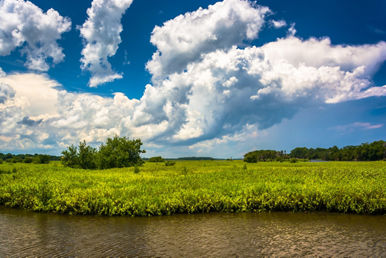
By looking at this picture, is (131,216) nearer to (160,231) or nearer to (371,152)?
(160,231)

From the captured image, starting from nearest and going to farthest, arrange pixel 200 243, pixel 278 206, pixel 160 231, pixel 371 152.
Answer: pixel 200 243
pixel 160 231
pixel 278 206
pixel 371 152

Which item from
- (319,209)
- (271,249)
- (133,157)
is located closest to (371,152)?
(133,157)

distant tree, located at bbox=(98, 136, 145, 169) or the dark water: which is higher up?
distant tree, located at bbox=(98, 136, 145, 169)

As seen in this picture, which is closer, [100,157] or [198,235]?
[198,235]

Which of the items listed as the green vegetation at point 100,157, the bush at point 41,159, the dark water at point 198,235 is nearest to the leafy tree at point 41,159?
the bush at point 41,159

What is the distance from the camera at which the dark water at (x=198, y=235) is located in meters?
10.2

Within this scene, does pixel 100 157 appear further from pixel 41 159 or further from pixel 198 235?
pixel 198 235

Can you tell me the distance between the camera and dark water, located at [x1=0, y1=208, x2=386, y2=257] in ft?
33.5

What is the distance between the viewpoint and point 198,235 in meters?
12.0

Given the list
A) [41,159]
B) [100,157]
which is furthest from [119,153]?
[41,159]

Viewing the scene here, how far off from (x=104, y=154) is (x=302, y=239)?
49596 millimetres

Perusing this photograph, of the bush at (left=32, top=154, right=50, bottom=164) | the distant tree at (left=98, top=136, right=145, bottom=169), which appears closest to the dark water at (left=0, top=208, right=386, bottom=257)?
the distant tree at (left=98, top=136, right=145, bottom=169)

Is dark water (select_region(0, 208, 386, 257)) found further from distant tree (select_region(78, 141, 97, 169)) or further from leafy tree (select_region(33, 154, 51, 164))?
leafy tree (select_region(33, 154, 51, 164))

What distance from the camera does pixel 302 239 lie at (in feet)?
37.6
